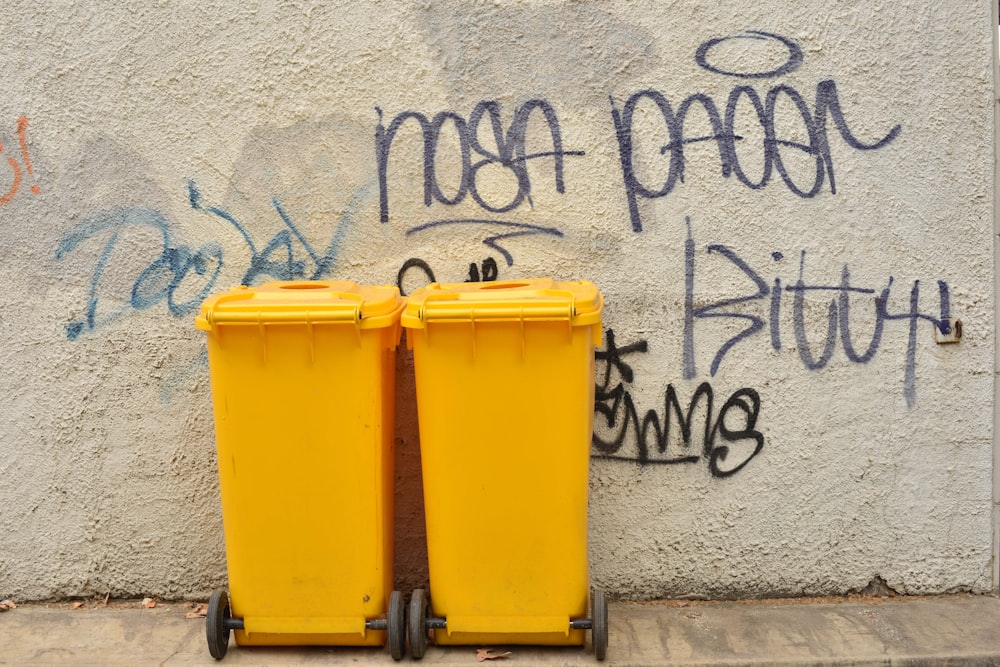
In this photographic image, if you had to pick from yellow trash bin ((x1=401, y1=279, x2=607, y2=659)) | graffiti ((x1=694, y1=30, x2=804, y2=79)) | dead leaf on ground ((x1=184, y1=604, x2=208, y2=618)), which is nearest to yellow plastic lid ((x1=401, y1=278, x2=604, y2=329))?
yellow trash bin ((x1=401, y1=279, x2=607, y2=659))

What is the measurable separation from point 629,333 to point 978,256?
1344 millimetres

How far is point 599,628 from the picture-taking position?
2.89 meters

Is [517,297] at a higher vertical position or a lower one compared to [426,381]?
higher

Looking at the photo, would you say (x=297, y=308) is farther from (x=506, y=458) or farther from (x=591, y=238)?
(x=591, y=238)

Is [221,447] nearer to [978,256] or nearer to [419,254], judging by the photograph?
[419,254]

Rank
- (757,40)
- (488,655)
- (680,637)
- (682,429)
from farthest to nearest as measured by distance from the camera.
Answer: (682,429)
(757,40)
(680,637)
(488,655)

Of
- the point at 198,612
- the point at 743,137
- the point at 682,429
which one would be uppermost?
the point at 743,137

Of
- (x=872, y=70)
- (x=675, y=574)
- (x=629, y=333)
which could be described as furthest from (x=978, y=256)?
(x=675, y=574)

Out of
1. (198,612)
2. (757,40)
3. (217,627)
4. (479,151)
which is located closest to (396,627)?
(217,627)

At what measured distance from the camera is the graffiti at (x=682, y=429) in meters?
3.41

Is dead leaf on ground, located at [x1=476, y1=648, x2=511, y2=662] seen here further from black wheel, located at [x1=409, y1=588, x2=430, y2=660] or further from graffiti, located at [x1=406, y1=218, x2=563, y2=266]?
graffiti, located at [x1=406, y1=218, x2=563, y2=266]

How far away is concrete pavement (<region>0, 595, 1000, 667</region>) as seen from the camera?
2977 millimetres

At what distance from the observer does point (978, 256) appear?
11.1ft

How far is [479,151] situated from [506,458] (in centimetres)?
121
